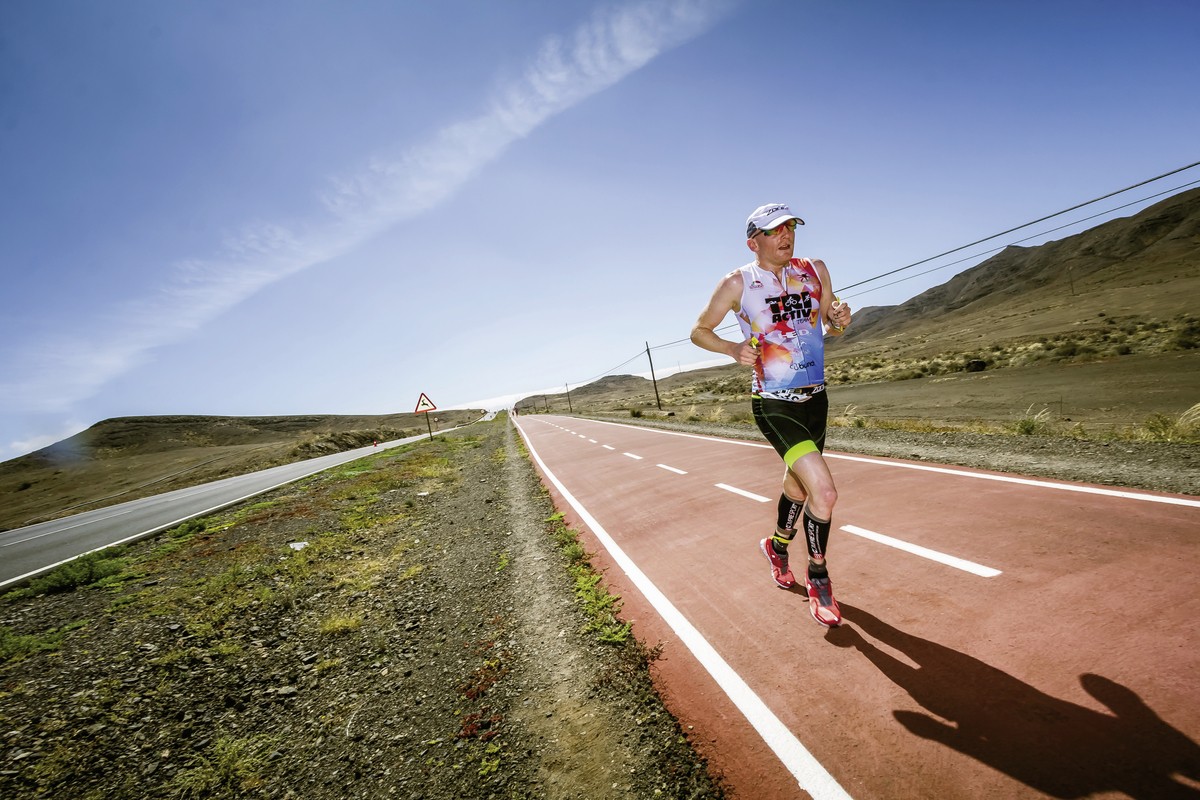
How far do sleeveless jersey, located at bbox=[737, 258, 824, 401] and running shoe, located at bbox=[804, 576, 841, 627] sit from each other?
1.38m

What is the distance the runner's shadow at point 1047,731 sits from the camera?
1713mm

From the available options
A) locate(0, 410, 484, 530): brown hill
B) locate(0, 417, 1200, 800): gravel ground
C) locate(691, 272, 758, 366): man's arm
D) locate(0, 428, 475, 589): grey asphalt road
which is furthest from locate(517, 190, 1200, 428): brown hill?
locate(0, 410, 484, 530): brown hill

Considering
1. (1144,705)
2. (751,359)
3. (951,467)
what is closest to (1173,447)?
(951,467)

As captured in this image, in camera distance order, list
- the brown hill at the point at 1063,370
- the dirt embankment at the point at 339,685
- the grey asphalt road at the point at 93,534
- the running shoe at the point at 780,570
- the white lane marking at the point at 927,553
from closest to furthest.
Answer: the dirt embankment at the point at 339,685, the white lane marking at the point at 927,553, the running shoe at the point at 780,570, the grey asphalt road at the point at 93,534, the brown hill at the point at 1063,370

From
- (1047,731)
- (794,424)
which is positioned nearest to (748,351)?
(794,424)

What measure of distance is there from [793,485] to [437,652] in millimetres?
3372

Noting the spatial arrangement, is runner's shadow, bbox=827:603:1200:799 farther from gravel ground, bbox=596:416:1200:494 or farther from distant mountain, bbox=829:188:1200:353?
distant mountain, bbox=829:188:1200:353

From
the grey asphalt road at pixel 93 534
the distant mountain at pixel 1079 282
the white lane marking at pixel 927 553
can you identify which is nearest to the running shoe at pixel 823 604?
the white lane marking at pixel 927 553

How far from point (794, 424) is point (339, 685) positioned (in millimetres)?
4180

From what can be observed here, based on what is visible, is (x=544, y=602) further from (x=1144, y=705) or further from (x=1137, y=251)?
(x=1137, y=251)

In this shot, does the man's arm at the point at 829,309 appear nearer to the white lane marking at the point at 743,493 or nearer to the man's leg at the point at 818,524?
the man's leg at the point at 818,524

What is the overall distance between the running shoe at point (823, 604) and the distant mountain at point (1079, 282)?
48.7 m

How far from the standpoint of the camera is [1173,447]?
5.79m

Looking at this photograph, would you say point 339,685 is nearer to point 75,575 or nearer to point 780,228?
point 780,228
